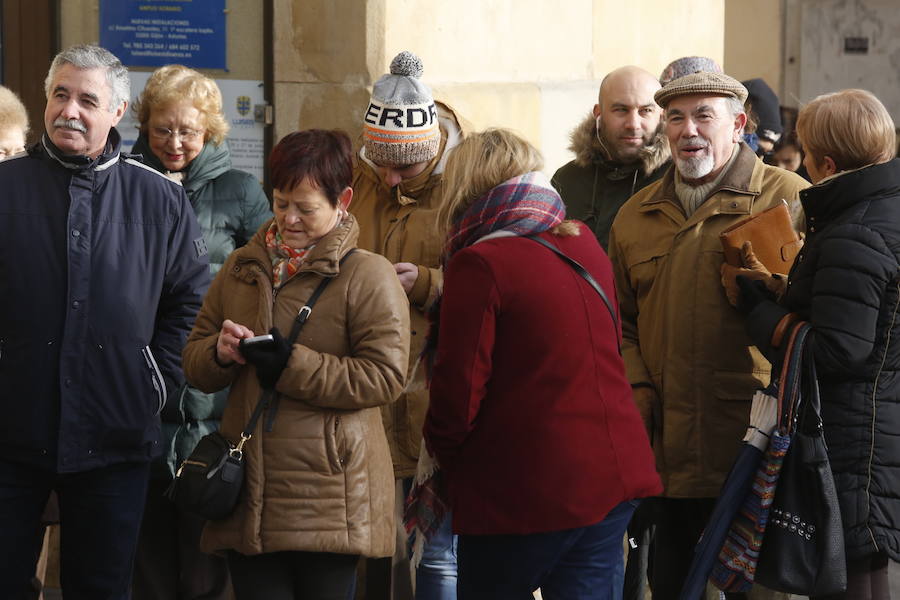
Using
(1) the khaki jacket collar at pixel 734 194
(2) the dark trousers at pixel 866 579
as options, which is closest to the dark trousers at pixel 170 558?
(1) the khaki jacket collar at pixel 734 194

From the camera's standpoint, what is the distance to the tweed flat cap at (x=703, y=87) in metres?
4.91

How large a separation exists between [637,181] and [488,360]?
2.16 meters

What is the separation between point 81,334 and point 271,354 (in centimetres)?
71

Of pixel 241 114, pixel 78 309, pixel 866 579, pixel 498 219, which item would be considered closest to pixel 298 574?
pixel 78 309

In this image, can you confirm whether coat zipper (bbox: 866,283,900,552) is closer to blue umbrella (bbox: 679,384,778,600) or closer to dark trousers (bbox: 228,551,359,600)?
blue umbrella (bbox: 679,384,778,600)

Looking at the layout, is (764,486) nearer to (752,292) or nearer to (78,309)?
(752,292)

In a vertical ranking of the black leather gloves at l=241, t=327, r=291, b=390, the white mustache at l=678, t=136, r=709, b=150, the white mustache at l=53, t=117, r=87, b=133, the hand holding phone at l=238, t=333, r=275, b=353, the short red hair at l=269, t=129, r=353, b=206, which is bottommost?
the black leather gloves at l=241, t=327, r=291, b=390

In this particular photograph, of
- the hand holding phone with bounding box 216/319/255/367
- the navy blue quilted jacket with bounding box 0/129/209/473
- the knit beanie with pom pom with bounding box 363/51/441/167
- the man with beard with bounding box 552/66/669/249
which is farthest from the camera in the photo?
the man with beard with bounding box 552/66/669/249

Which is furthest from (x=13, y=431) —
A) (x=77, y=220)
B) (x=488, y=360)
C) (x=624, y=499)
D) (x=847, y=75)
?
(x=847, y=75)

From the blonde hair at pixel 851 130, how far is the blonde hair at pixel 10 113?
300 centimetres

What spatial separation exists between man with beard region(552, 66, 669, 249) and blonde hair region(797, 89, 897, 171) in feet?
3.69

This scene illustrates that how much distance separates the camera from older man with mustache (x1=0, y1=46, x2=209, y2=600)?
4242 mm

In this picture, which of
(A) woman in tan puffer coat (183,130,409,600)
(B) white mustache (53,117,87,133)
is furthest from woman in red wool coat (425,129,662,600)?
(B) white mustache (53,117,87,133)

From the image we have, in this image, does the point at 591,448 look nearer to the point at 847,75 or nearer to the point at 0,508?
the point at 0,508
